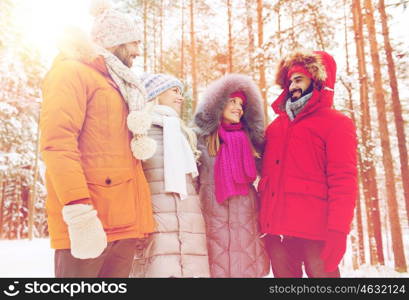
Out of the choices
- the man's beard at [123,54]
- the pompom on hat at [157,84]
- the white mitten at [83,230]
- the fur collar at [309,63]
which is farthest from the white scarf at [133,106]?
the fur collar at [309,63]

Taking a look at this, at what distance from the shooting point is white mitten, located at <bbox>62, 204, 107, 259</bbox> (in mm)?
2193

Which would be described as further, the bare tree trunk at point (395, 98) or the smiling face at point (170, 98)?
the bare tree trunk at point (395, 98)

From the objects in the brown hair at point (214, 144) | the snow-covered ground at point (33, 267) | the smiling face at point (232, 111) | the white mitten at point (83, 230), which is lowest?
the snow-covered ground at point (33, 267)

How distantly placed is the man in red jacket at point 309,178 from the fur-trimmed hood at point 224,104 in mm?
280

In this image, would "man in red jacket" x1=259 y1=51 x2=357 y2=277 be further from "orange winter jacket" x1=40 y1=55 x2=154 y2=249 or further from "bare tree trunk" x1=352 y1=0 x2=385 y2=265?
"bare tree trunk" x1=352 y1=0 x2=385 y2=265

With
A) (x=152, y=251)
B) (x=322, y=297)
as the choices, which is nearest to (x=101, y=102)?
(x=152, y=251)

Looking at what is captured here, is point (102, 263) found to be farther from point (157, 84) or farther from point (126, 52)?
point (157, 84)

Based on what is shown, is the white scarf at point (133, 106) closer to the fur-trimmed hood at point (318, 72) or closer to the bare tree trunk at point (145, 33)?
the fur-trimmed hood at point (318, 72)

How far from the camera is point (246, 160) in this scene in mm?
3566

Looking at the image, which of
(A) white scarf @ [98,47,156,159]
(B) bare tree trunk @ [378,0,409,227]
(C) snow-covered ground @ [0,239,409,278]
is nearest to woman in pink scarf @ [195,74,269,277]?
(A) white scarf @ [98,47,156,159]

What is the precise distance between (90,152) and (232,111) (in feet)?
5.73

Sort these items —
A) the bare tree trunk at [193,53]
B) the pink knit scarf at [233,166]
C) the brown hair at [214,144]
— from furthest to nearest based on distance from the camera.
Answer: the bare tree trunk at [193,53]
the brown hair at [214,144]
the pink knit scarf at [233,166]

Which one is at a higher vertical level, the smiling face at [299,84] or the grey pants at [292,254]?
the smiling face at [299,84]

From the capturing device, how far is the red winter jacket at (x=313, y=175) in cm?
303
